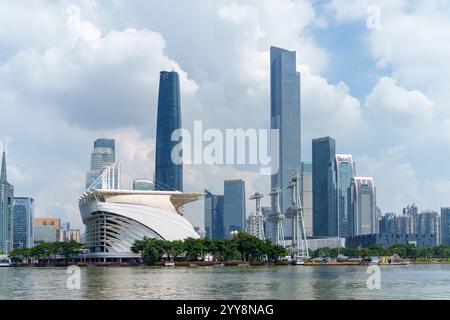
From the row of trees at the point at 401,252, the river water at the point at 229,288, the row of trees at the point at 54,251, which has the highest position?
the river water at the point at 229,288

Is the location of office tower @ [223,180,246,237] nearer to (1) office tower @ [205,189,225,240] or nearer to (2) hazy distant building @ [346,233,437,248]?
(1) office tower @ [205,189,225,240]

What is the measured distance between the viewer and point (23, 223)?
4739 inches

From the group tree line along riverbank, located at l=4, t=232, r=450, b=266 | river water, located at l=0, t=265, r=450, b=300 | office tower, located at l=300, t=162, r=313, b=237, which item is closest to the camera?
river water, located at l=0, t=265, r=450, b=300

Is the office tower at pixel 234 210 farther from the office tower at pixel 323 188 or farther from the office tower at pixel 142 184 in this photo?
the office tower at pixel 142 184

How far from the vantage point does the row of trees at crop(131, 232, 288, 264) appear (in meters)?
54.3

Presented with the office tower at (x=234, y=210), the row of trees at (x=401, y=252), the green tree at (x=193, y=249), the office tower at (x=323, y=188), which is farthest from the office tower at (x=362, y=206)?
the green tree at (x=193, y=249)

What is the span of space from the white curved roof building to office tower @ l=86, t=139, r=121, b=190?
12.8 feet

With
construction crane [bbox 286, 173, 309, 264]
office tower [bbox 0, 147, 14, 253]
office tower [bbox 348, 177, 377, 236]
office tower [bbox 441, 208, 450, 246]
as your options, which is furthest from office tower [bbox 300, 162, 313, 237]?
office tower [bbox 0, 147, 14, 253]

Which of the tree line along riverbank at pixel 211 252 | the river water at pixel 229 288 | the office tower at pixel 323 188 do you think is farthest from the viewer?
the office tower at pixel 323 188

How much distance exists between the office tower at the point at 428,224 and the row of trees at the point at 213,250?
51.7 meters

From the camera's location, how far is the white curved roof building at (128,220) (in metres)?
62.2

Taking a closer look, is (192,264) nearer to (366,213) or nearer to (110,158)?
(110,158)

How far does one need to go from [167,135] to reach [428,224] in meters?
42.2
